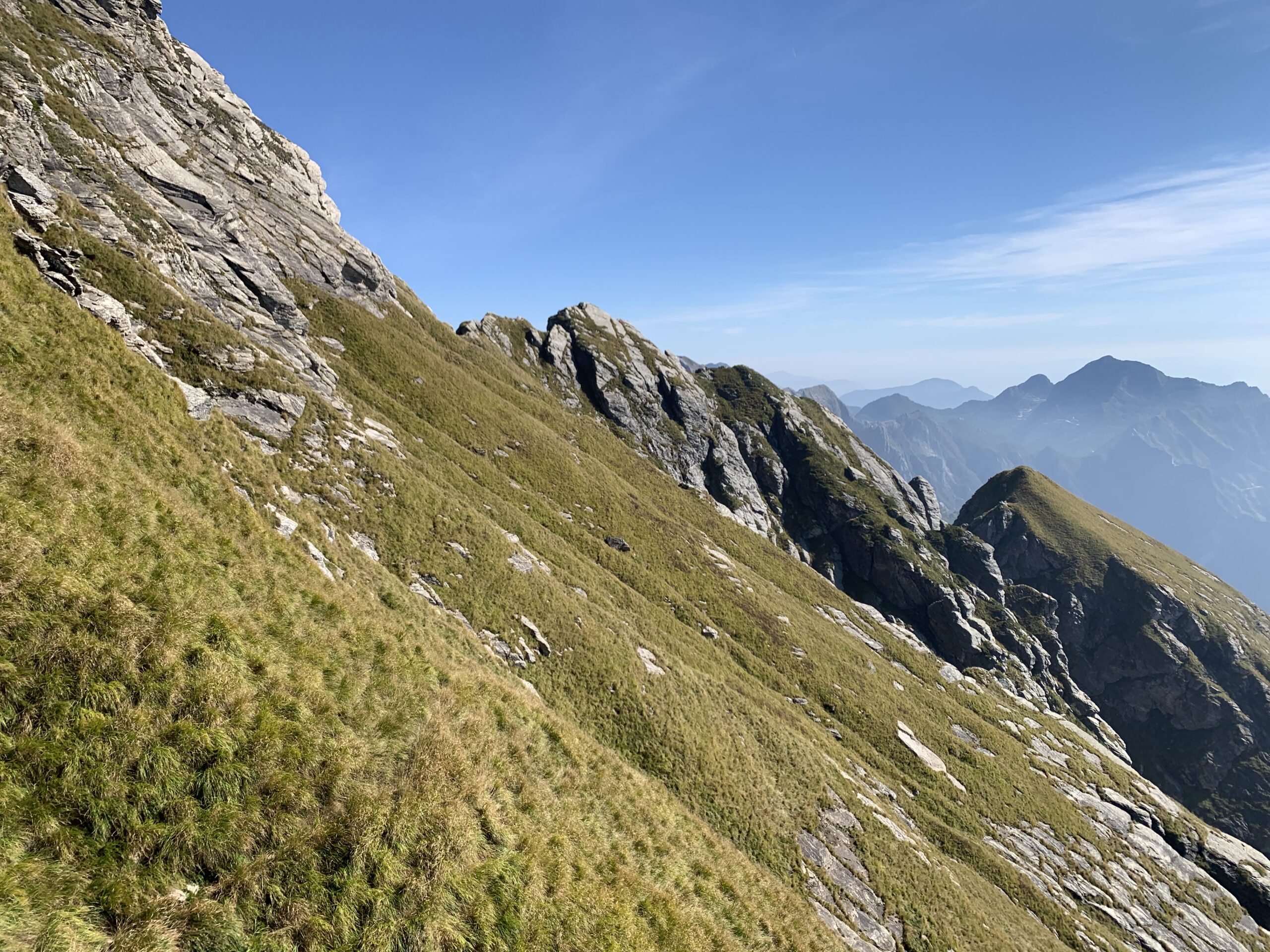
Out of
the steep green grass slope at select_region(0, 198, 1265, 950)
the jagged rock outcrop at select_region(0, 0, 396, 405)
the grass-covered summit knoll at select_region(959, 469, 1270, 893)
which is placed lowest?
the grass-covered summit knoll at select_region(959, 469, 1270, 893)

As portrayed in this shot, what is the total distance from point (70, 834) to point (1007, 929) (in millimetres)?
45495

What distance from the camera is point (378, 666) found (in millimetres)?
14008

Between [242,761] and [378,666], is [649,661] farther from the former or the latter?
[242,761]

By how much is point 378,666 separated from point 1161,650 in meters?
191

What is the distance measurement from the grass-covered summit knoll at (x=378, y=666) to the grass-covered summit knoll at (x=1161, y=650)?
7755 cm

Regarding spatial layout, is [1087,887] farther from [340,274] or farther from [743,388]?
[743,388]

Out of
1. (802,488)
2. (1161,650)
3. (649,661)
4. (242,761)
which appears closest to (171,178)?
(649,661)

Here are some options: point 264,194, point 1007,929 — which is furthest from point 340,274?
point 1007,929

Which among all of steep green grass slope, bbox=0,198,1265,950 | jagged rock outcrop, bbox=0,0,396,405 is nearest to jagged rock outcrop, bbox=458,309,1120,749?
jagged rock outcrop, bbox=0,0,396,405

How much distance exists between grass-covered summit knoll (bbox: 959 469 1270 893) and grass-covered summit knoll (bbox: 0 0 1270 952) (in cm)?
7755

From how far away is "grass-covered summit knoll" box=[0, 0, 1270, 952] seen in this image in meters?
7.94

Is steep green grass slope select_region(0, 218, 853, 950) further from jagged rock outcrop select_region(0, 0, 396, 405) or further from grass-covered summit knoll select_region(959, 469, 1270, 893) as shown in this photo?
grass-covered summit knoll select_region(959, 469, 1270, 893)

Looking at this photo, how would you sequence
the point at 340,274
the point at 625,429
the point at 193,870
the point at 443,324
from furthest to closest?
the point at 625,429 → the point at 443,324 → the point at 340,274 → the point at 193,870

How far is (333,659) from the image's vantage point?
43.3ft
